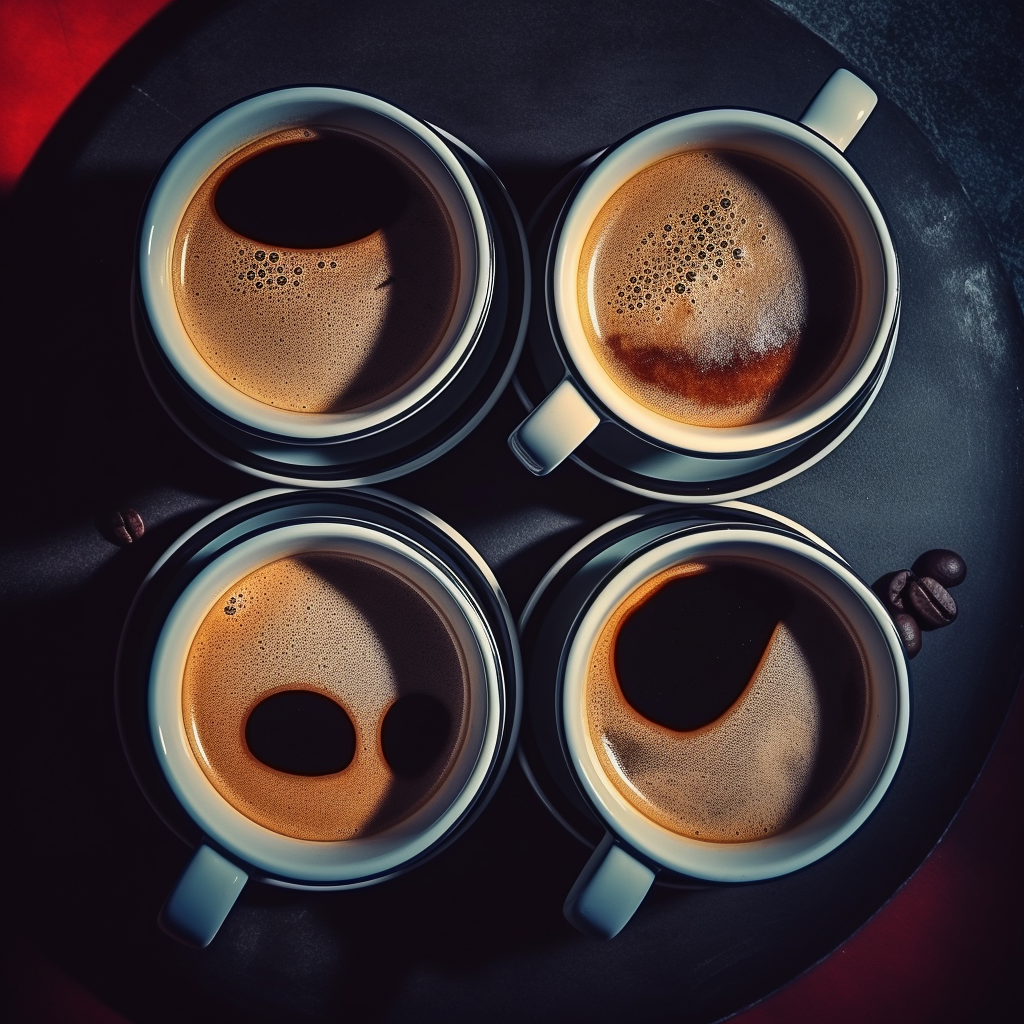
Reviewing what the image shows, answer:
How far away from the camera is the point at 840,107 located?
71cm

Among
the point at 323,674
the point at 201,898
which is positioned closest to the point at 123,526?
the point at 323,674

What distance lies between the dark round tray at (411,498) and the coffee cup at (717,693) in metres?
0.05

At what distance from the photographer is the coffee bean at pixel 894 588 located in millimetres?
814

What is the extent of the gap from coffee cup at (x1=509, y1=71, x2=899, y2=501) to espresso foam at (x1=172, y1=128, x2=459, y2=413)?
0.12 metres

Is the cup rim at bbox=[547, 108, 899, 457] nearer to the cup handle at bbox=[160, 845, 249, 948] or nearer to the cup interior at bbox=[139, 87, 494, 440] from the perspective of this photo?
the cup interior at bbox=[139, 87, 494, 440]

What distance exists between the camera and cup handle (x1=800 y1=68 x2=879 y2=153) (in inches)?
27.7

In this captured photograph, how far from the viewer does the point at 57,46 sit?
99cm

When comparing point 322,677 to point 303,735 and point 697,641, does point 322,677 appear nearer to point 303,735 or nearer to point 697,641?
point 303,735

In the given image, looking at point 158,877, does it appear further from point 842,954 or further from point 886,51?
point 886,51

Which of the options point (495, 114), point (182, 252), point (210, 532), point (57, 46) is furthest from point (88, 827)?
point (57, 46)

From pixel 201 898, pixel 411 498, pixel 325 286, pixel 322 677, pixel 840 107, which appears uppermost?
pixel 840 107

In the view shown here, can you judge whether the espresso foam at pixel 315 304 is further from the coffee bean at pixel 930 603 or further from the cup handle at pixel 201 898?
the coffee bean at pixel 930 603

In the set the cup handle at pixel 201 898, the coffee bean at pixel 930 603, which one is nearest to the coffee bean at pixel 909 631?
the coffee bean at pixel 930 603

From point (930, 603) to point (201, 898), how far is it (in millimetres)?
668
